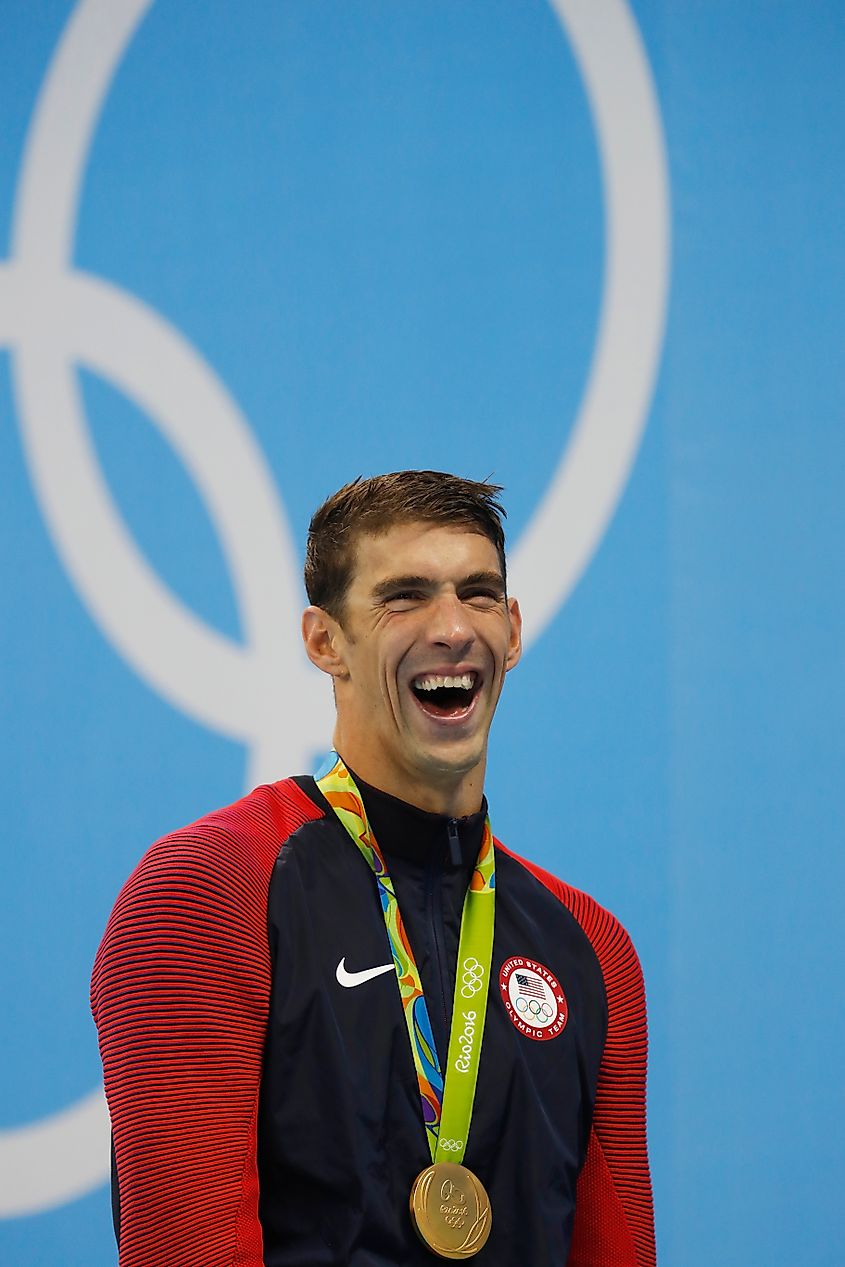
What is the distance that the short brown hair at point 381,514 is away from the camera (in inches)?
74.5

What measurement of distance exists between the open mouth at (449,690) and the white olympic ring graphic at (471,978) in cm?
32

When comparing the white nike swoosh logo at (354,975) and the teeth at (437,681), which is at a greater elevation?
the teeth at (437,681)

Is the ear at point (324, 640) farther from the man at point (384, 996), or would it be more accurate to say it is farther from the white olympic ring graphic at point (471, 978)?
the white olympic ring graphic at point (471, 978)

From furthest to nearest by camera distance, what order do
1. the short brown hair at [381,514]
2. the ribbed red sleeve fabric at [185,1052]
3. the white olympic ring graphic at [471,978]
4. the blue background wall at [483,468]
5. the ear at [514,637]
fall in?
the blue background wall at [483,468]
the ear at [514,637]
the short brown hair at [381,514]
the white olympic ring graphic at [471,978]
the ribbed red sleeve fabric at [185,1052]

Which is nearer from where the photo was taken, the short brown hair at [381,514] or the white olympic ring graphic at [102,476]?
the short brown hair at [381,514]

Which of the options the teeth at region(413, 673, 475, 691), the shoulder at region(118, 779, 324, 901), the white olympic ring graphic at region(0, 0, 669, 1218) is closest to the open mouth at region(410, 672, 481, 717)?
the teeth at region(413, 673, 475, 691)

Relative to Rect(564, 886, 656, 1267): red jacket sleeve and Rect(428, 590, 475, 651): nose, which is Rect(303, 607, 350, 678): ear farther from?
Rect(564, 886, 656, 1267): red jacket sleeve

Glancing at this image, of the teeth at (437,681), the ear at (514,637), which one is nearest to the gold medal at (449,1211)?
the teeth at (437,681)

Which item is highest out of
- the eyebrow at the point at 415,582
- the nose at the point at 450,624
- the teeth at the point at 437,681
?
the eyebrow at the point at 415,582

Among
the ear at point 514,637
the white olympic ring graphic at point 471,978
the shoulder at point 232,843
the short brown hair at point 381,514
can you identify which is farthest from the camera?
the ear at point 514,637

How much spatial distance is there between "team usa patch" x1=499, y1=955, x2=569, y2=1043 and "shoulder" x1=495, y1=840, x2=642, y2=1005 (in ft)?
0.44

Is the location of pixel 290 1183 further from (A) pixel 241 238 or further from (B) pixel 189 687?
(A) pixel 241 238

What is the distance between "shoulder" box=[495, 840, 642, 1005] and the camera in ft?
6.59

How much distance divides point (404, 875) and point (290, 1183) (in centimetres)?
40
